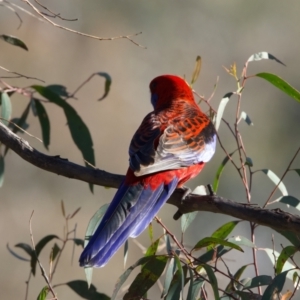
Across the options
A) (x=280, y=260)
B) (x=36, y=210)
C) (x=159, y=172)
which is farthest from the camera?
(x=36, y=210)

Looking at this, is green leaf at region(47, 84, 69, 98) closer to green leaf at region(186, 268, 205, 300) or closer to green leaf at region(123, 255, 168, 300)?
green leaf at region(123, 255, 168, 300)

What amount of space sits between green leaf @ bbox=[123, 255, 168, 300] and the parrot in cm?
13

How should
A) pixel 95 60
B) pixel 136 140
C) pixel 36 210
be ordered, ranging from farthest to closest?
pixel 95 60 < pixel 36 210 < pixel 136 140

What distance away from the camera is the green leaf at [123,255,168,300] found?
2.24 meters

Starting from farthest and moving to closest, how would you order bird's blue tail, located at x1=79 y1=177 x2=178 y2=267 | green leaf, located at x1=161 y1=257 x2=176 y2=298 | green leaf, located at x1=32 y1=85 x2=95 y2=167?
green leaf, located at x1=32 y1=85 x2=95 y2=167
green leaf, located at x1=161 y1=257 x2=176 y2=298
bird's blue tail, located at x1=79 y1=177 x2=178 y2=267

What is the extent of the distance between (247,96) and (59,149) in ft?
8.15

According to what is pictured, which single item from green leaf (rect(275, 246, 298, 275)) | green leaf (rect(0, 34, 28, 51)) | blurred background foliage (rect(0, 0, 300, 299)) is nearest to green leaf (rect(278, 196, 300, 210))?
green leaf (rect(275, 246, 298, 275))

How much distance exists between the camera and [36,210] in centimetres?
637

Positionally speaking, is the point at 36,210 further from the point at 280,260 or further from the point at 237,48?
the point at 280,260

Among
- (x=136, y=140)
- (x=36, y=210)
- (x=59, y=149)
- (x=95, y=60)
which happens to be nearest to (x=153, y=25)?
(x=95, y=60)

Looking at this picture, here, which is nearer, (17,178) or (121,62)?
(17,178)

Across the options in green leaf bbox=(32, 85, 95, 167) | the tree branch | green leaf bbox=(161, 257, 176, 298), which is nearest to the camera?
the tree branch

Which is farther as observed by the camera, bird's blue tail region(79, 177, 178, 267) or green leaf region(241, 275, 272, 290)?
green leaf region(241, 275, 272, 290)

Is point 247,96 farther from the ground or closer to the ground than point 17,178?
farther from the ground
